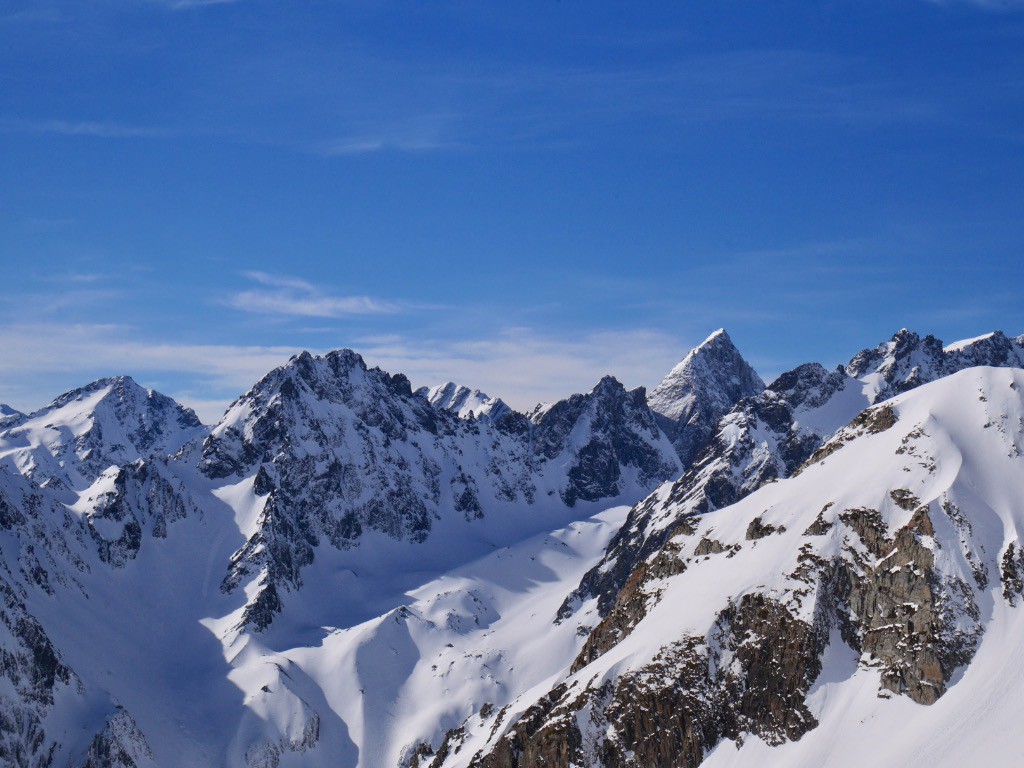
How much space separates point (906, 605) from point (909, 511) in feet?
47.2

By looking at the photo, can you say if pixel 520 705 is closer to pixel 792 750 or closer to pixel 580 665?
pixel 580 665

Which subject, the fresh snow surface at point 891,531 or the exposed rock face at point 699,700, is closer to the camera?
the fresh snow surface at point 891,531

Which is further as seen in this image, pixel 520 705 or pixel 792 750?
pixel 520 705

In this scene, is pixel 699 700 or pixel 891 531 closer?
pixel 699 700

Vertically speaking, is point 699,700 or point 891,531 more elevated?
point 891,531

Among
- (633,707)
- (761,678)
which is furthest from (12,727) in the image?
(761,678)

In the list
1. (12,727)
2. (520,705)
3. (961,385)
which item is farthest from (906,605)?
(12,727)

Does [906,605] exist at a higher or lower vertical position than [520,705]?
higher

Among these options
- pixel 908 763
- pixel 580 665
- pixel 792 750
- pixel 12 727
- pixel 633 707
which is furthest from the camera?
pixel 12 727

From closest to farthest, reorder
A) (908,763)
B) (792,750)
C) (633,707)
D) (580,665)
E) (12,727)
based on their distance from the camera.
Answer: (908,763)
(792,750)
(633,707)
(580,665)
(12,727)

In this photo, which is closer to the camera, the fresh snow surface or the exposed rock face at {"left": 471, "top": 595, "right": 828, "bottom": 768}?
the fresh snow surface

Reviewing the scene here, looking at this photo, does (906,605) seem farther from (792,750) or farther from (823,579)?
(792,750)

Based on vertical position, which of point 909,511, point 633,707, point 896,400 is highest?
point 896,400

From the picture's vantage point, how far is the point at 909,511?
136 meters
